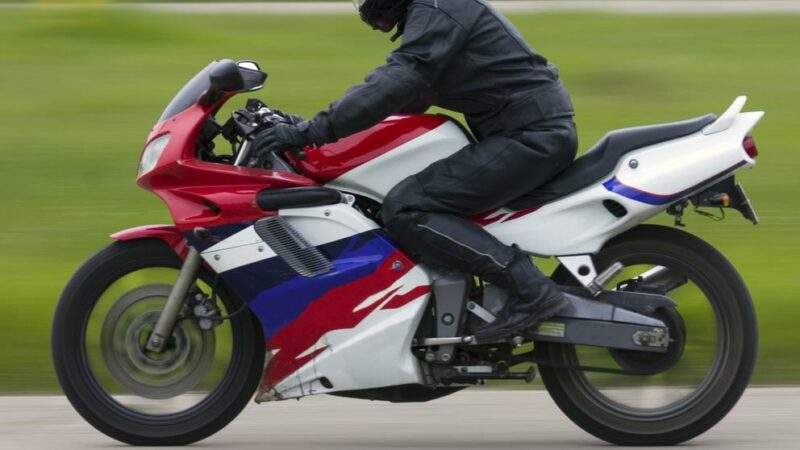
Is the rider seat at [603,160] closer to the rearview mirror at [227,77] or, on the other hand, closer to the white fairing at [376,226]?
the white fairing at [376,226]

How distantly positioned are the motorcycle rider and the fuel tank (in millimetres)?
50

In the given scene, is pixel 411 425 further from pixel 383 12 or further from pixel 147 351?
pixel 383 12

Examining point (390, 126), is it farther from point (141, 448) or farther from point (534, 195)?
point (141, 448)

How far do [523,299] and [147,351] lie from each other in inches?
52.4

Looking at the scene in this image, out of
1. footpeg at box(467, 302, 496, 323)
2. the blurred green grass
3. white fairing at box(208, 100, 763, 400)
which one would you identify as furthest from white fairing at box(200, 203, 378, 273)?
the blurred green grass

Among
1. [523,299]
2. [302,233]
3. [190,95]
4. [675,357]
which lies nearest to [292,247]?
[302,233]

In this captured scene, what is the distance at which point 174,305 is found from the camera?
18.8 feet

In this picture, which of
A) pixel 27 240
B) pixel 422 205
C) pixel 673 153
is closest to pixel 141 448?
pixel 422 205

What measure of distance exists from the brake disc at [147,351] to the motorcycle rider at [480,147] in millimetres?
745

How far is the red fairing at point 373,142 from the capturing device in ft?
18.4

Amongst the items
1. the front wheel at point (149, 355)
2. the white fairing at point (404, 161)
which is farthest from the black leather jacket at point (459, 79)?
the front wheel at point (149, 355)

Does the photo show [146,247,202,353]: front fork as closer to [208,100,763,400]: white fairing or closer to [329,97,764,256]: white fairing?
[208,100,763,400]: white fairing

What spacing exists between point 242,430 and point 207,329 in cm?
51

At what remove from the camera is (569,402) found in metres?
5.80
